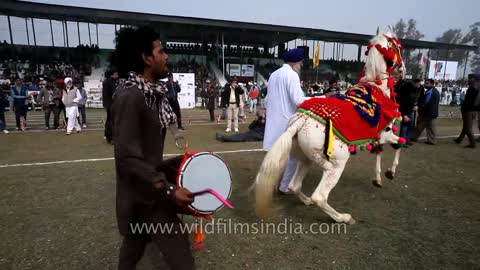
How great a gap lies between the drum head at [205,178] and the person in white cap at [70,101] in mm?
8699

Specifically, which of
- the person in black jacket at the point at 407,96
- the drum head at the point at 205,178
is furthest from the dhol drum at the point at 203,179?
the person in black jacket at the point at 407,96

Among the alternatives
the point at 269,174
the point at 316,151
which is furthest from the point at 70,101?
the point at 316,151

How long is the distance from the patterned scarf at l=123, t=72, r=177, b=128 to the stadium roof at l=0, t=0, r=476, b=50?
2148 cm

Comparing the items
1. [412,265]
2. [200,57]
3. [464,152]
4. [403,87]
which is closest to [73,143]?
[412,265]

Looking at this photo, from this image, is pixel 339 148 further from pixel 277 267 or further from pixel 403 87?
pixel 403 87

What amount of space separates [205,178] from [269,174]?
1.22 metres

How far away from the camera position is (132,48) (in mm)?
1759

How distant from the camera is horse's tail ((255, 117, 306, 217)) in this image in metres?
2.96

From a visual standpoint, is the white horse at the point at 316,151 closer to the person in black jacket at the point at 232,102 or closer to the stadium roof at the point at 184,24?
the person in black jacket at the point at 232,102

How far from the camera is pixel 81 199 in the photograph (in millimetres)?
4035

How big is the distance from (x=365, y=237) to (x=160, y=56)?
262 cm

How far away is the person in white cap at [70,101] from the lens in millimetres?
9117

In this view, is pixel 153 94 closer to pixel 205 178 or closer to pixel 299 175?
pixel 205 178

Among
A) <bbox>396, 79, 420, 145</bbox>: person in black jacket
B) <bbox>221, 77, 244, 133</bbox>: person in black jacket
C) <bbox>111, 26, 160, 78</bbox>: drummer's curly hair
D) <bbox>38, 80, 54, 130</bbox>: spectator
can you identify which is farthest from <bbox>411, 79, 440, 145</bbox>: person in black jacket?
<bbox>38, 80, 54, 130</bbox>: spectator
